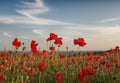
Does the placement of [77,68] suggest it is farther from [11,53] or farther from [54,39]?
[11,53]

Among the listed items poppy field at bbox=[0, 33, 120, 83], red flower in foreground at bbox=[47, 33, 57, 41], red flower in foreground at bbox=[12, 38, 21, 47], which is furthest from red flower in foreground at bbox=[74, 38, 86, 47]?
red flower in foreground at bbox=[12, 38, 21, 47]

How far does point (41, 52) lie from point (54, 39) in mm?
1724

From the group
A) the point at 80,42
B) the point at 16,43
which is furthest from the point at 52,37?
the point at 16,43

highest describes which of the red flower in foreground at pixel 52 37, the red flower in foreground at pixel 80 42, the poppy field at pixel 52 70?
the red flower in foreground at pixel 52 37

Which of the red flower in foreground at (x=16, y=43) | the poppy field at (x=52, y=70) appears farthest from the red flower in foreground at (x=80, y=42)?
the red flower in foreground at (x=16, y=43)

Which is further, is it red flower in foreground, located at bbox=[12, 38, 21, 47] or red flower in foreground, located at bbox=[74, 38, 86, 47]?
red flower in foreground, located at bbox=[74, 38, 86, 47]

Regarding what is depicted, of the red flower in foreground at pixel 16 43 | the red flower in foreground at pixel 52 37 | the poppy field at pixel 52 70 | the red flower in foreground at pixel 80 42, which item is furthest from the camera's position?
the red flower in foreground at pixel 52 37

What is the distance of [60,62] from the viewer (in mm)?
9969

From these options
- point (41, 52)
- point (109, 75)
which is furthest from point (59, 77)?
point (41, 52)

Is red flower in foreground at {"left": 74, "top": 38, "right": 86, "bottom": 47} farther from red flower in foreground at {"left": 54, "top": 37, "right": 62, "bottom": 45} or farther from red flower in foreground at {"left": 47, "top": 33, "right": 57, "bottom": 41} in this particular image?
red flower in foreground at {"left": 47, "top": 33, "right": 57, "bottom": 41}

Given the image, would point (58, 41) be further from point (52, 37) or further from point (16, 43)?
point (16, 43)

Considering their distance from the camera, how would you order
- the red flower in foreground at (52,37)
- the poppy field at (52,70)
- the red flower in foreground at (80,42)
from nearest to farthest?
the poppy field at (52,70)
the red flower in foreground at (80,42)
the red flower in foreground at (52,37)

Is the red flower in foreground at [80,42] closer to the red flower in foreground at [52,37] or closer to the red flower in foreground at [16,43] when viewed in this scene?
the red flower in foreground at [52,37]

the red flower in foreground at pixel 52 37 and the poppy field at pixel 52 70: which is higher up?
the red flower in foreground at pixel 52 37
